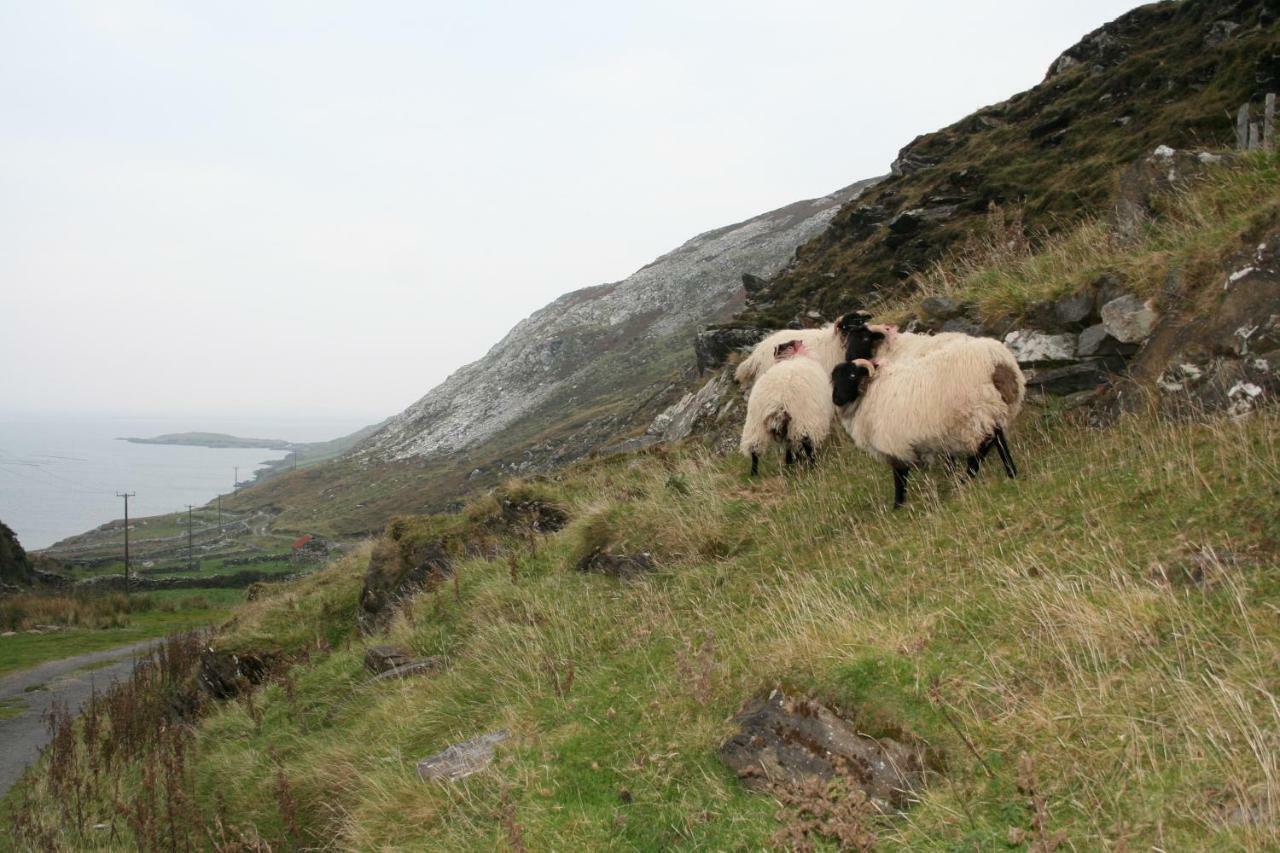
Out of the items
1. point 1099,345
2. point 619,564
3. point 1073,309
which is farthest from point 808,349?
point 619,564

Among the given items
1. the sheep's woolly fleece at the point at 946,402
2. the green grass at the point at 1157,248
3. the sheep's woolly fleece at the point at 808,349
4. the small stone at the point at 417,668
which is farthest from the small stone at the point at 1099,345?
the small stone at the point at 417,668

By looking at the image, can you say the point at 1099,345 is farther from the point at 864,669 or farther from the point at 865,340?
the point at 864,669

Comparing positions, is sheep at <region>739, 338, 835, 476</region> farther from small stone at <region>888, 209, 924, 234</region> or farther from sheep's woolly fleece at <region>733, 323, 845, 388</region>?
small stone at <region>888, 209, 924, 234</region>

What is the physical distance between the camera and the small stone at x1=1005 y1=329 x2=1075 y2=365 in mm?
9695

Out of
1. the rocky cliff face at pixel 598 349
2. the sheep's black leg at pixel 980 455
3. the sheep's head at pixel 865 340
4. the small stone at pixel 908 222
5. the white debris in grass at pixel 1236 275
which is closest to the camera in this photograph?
the white debris in grass at pixel 1236 275

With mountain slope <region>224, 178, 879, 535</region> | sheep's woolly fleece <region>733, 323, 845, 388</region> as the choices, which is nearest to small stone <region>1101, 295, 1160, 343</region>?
sheep's woolly fleece <region>733, 323, 845, 388</region>

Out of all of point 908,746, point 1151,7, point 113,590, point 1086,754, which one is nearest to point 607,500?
point 908,746

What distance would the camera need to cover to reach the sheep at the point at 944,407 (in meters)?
7.68

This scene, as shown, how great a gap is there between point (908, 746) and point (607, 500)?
26.8ft

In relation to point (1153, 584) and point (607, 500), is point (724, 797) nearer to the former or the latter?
point (1153, 584)

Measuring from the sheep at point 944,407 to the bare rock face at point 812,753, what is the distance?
4.10m

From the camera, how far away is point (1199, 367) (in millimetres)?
7410

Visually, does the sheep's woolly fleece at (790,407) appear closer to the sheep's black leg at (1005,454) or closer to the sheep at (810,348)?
the sheep at (810,348)

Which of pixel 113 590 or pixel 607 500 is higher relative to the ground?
pixel 607 500
